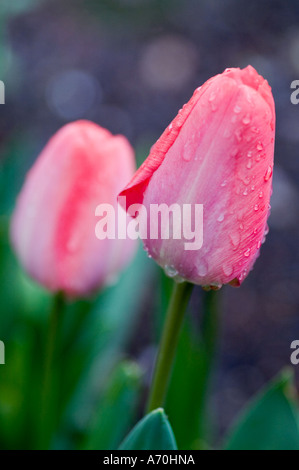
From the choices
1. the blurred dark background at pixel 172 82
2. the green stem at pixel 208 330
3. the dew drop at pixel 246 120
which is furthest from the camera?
the blurred dark background at pixel 172 82

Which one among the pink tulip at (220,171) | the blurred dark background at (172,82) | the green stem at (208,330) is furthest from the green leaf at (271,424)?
the blurred dark background at (172,82)

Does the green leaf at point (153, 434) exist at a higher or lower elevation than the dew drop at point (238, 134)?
lower

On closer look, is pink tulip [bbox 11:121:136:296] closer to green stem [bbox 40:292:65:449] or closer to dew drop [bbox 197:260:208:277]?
green stem [bbox 40:292:65:449]

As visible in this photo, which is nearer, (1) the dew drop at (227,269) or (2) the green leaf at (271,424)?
(1) the dew drop at (227,269)

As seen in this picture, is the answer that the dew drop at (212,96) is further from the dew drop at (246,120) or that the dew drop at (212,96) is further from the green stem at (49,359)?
the green stem at (49,359)

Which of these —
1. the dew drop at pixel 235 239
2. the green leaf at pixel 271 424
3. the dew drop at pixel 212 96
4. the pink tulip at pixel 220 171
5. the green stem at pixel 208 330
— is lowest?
the green leaf at pixel 271 424

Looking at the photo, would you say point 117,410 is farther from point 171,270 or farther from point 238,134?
point 238,134
